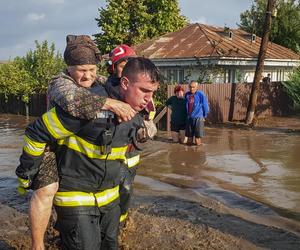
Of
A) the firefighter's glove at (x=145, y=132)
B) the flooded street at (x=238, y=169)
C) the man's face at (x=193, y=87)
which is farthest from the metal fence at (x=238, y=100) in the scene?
the firefighter's glove at (x=145, y=132)

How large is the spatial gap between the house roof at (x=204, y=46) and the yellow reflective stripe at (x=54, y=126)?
1999cm

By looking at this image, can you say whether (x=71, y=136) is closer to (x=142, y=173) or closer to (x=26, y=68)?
(x=142, y=173)

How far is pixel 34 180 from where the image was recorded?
299cm

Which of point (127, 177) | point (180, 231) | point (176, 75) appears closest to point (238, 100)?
point (176, 75)

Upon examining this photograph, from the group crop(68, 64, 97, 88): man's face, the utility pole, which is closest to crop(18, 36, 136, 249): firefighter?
crop(68, 64, 97, 88): man's face

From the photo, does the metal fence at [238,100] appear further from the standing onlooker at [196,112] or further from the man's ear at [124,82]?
the man's ear at [124,82]

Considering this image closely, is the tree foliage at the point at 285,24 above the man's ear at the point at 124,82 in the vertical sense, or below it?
above

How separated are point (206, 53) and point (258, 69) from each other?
255 inches

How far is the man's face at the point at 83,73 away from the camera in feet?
10.4

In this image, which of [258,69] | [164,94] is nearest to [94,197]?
[164,94]

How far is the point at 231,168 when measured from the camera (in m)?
9.42

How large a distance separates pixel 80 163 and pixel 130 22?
35898 mm

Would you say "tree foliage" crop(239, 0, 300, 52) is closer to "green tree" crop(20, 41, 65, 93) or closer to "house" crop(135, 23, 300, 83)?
"house" crop(135, 23, 300, 83)

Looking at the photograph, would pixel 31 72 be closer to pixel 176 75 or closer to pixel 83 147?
pixel 176 75
